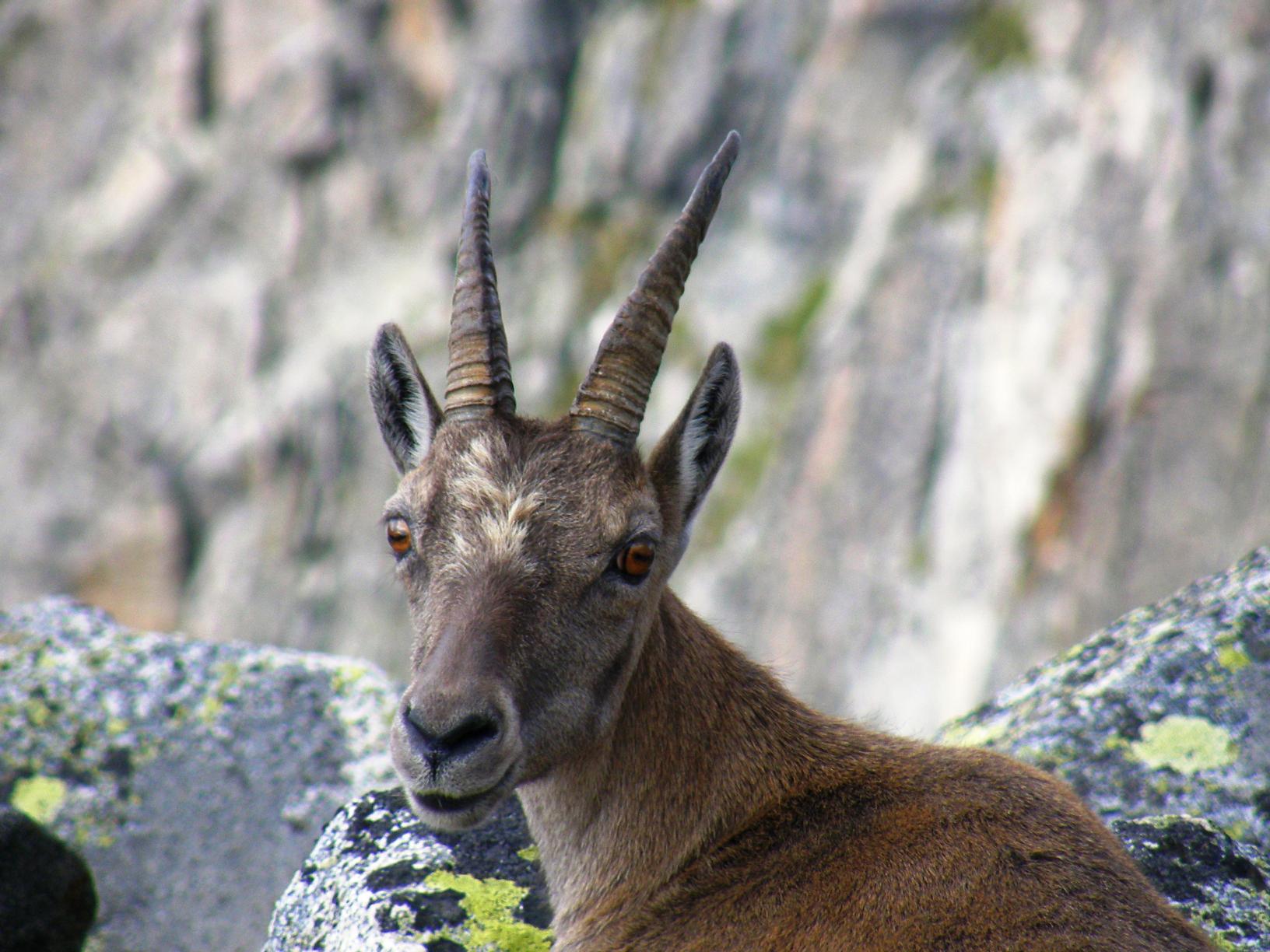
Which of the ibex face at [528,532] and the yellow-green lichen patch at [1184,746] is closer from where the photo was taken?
the ibex face at [528,532]

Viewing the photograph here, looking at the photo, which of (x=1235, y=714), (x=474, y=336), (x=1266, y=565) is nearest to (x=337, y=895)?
(x=474, y=336)

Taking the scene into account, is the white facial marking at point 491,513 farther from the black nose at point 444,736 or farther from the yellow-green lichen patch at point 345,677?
the yellow-green lichen patch at point 345,677

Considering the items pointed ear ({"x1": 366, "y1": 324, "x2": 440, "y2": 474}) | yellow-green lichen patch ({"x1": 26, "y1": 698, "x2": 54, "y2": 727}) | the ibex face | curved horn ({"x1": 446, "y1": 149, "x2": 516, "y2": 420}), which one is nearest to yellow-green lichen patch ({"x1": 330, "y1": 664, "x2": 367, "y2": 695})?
yellow-green lichen patch ({"x1": 26, "y1": 698, "x2": 54, "y2": 727})

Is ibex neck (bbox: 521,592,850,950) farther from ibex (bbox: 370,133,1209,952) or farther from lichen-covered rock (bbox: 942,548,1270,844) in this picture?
lichen-covered rock (bbox: 942,548,1270,844)

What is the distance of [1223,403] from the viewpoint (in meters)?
45.3

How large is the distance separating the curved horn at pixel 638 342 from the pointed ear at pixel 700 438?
243mm

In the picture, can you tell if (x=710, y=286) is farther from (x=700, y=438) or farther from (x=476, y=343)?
(x=476, y=343)


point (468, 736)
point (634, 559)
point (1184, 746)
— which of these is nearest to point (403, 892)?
point (468, 736)

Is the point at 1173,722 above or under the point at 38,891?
under

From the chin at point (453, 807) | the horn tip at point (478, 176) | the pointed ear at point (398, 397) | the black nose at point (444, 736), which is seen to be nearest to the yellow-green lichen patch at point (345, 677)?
the pointed ear at point (398, 397)

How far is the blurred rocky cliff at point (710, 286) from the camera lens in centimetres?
4778

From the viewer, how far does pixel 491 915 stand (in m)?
6.49

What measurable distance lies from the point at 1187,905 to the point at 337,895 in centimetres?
405

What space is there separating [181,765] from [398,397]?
2.72m
